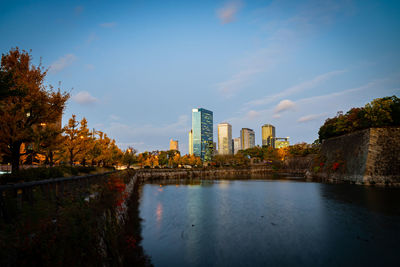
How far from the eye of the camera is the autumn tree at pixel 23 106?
15.2 meters

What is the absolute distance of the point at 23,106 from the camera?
1628 cm

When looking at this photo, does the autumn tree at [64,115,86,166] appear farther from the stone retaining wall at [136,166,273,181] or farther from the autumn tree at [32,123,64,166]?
the stone retaining wall at [136,166,273,181]

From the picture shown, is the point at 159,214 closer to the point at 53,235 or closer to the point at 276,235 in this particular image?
the point at 276,235

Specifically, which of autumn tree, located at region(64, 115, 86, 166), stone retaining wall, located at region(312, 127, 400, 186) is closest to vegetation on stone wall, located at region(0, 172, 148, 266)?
autumn tree, located at region(64, 115, 86, 166)

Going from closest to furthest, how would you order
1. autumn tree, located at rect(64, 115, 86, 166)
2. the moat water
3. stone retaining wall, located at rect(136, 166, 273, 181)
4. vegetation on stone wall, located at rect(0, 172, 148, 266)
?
vegetation on stone wall, located at rect(0, 172, 148, 266)
the moat water
autumn tree, located at rect(64, 115, 86, 166)
stone retaining wall, located at rect(136, 166, 273, 181)

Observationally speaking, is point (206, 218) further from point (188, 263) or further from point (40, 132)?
point (40, 132)

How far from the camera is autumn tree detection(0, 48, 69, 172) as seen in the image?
599 inches

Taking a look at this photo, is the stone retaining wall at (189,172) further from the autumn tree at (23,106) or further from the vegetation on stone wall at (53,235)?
the vegetation on stone wall at (53,235)

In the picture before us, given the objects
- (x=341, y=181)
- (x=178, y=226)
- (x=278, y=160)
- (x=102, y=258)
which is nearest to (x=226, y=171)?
(x=278, y=160)

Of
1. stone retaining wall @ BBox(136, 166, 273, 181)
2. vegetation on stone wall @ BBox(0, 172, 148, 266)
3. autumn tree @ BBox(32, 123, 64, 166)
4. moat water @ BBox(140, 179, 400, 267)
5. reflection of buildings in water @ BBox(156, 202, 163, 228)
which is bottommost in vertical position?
stone retaining wall @ BBox(136, 166, 273, 181)

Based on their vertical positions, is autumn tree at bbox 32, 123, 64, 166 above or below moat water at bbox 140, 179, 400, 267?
above

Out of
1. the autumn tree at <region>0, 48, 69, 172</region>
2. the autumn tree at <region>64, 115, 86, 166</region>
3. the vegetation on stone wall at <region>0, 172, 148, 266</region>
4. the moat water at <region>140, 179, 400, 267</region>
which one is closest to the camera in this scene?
the vegetation on stone wall at <region>0, 172, 148, 266</region>

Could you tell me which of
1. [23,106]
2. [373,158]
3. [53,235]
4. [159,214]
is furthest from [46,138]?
[373,158]

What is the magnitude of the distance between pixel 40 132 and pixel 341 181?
4696 centimetres
